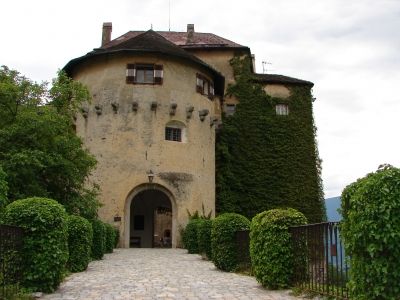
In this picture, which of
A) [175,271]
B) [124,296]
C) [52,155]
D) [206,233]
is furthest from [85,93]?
[124,296]

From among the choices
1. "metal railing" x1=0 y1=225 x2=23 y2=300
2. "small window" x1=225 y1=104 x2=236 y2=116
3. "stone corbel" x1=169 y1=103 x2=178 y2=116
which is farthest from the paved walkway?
"small window" x1=225 y1=104 x2=236 y2=116

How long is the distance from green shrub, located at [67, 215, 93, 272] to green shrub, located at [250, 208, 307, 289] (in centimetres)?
535

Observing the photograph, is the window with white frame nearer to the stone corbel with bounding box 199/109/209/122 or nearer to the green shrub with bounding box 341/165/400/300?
the stone corbel with bounding box 199/109/209/122

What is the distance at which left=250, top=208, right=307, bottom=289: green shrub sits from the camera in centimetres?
990

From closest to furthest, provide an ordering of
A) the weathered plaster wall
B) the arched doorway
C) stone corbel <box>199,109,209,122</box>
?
the weathered plaster wall
stone corbel <box>199,109,209,122</box>
the arched doorway

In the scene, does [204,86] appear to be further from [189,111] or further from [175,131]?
[175,131]

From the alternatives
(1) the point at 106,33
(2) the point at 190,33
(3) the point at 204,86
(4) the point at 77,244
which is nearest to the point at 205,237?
(4) the point at 77,244

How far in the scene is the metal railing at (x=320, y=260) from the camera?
26.5 feet

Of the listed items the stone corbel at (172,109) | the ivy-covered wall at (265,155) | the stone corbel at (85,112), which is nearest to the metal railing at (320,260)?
the stone corbel at (172,109)

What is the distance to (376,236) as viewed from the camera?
6.38 metres

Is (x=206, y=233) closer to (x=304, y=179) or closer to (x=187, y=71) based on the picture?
(x=187, y=71)

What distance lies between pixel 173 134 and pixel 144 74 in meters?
3.73

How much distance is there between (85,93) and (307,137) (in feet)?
62.8

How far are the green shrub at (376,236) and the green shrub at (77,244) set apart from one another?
8.65 m
